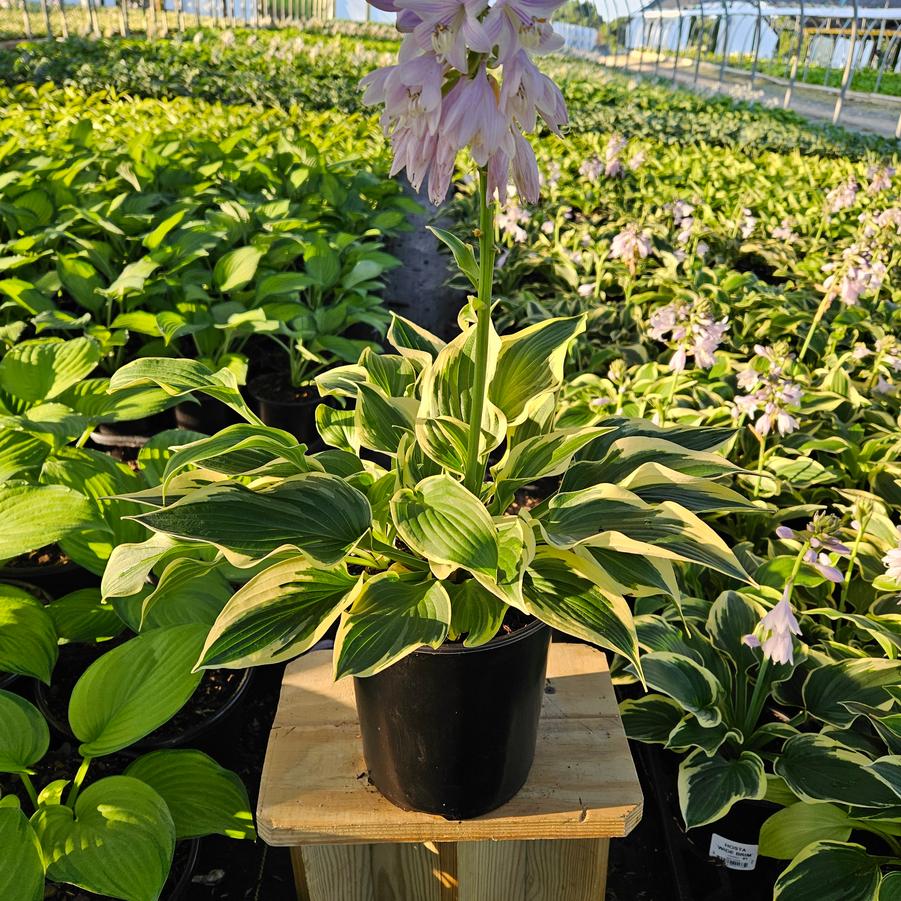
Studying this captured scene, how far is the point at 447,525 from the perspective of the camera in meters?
1.12

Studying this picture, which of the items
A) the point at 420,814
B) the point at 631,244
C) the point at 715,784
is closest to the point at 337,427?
the point at 420,814

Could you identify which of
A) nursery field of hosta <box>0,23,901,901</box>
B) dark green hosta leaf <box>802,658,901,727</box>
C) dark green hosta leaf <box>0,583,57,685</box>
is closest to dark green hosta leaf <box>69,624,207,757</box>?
nursery field of hosta <box>0,23,901,901</box>

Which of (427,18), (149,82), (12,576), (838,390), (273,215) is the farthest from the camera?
(149,82)

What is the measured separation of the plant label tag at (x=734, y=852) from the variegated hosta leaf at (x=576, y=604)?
2.61 feet

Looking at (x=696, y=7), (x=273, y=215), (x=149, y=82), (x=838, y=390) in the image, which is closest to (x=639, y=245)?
(x=838, y=390)

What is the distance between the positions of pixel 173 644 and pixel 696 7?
29894mm

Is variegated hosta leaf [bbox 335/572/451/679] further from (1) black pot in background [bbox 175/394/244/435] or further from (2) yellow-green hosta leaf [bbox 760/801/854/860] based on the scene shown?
(1) black pot in background [bbox 175/394/244/435]

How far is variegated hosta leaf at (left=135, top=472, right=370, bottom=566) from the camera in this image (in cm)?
110

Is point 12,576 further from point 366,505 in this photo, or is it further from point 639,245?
point 639,245

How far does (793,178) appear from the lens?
7.12 meters

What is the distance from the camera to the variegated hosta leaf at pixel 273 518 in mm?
1098

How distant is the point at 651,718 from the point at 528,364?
94 centimetres

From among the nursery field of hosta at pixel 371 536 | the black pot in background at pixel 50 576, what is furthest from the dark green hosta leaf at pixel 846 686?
the black pot in background at pixel 50 576

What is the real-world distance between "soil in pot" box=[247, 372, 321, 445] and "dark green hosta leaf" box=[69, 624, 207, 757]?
1666mm
